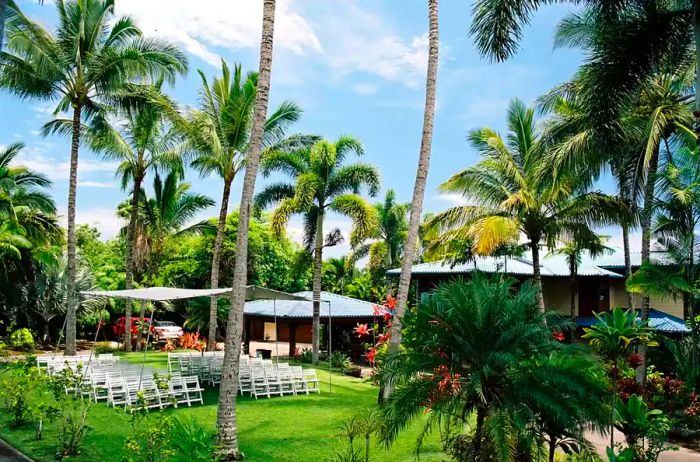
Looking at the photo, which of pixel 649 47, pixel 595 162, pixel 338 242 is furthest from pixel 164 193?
pixel 649 47

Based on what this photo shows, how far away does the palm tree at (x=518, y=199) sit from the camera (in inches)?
770

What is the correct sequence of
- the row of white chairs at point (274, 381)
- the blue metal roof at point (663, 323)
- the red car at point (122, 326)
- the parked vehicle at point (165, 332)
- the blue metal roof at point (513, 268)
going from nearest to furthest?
the row of white chairs at point (274, 381)
the blue metal roof at point (663, 323)
the blue metal roof at point (513, 268)
the red car at point (122, 326)
the parked vehicle at point (165, 332)

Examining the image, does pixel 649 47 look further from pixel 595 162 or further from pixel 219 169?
pixel 219 169

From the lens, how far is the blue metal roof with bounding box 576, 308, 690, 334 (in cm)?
2341

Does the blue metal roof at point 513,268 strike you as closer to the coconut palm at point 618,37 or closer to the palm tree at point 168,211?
the palm tree at point 168,211

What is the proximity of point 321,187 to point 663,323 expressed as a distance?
49.3 ft

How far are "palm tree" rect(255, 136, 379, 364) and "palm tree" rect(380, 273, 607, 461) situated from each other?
14886 mm

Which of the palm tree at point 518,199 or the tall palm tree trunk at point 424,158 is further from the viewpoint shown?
the palm tree at point 518,199

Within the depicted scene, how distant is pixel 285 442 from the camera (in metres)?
10.6

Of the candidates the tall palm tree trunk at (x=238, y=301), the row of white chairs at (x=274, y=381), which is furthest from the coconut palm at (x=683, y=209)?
the tall palm tree trunk at (x=238, y=301)

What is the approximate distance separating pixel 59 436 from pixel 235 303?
3.68m

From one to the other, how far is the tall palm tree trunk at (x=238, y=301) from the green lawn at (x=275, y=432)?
0.60 m

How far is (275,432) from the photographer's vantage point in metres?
11.4

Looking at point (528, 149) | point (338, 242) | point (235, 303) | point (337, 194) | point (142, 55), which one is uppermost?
point (142, 55)
